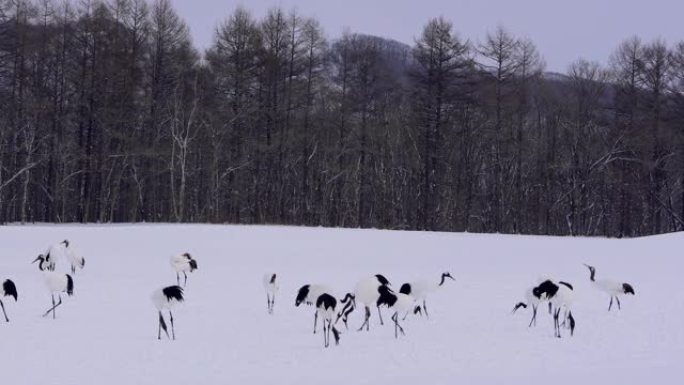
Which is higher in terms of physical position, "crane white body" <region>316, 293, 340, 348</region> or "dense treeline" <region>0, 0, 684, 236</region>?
"dense treeline" <region>0, 0, 684, 236</region>

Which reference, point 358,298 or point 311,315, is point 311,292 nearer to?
point 358,298

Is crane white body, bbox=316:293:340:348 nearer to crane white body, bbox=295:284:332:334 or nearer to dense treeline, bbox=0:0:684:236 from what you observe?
crane white body, bbox=295:284:332:334

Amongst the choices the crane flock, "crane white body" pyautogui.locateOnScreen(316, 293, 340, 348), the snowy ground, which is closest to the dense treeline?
the snowy ground

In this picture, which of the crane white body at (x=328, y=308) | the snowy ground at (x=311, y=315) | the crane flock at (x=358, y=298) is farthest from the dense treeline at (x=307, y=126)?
the crane white body at (x=328, y=308)

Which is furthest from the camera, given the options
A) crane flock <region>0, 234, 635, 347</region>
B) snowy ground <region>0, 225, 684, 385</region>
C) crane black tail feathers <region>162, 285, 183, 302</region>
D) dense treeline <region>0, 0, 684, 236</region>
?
dense treeline <region>0, 0, 684, 236</region>

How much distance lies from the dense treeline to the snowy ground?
1122 centimetres

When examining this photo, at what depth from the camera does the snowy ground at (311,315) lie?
32.6 feet

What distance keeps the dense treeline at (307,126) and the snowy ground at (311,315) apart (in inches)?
442

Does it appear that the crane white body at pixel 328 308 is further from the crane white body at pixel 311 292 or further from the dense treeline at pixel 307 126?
the dense treeline at pixel 307 126

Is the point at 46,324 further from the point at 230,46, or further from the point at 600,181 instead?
the point at 600,181

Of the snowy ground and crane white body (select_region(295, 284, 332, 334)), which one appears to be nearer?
the snowy ground

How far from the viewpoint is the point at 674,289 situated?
788 inches

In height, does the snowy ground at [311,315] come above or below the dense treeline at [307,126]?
below

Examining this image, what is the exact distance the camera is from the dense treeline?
3816 centimetres
